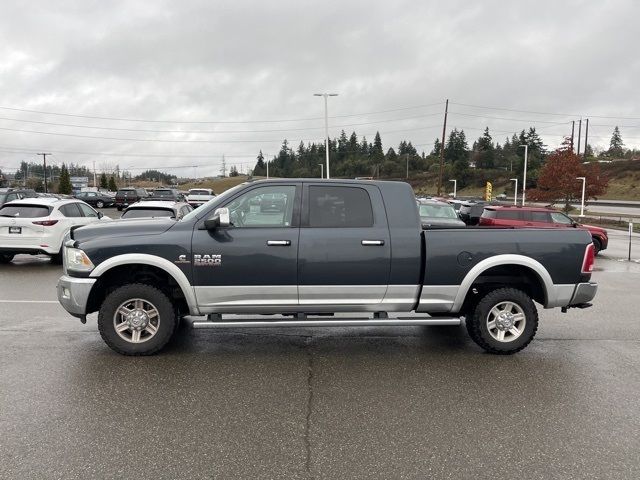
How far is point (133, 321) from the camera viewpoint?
5.40 metres

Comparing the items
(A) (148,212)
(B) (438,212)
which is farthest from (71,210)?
(B) (438,212)

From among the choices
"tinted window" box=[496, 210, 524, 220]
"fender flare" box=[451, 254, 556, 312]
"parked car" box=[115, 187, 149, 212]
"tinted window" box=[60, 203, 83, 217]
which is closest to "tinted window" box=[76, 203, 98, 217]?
"tinted window" box=[60, 203, 83, 217]

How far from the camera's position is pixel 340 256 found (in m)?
5.38

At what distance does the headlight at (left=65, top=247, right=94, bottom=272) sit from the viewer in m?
5.28

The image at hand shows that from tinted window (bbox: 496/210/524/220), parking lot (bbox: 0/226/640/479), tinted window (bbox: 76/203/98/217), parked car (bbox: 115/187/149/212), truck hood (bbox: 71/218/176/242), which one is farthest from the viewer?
parked car (bbox: 115/187/149/212)

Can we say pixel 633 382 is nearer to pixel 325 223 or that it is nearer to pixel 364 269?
pixel 364 269

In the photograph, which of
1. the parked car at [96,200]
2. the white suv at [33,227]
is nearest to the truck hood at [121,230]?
the white suv at [33,227]

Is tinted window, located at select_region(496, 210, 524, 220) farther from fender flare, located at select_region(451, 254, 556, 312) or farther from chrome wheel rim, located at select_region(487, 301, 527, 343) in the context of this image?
chrome wheel rim, located at select_region(487, 301, 527, 343)

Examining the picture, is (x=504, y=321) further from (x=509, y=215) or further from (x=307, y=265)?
(x=509, y=215)

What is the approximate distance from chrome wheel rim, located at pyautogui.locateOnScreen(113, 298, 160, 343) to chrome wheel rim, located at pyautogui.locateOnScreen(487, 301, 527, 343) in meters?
3.65

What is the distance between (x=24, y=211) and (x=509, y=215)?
15.3 m

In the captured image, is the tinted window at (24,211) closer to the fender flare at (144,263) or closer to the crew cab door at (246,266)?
the fender flare at (144,263)

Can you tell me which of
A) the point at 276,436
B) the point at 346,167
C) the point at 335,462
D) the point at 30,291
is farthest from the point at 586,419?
the point at 346,167

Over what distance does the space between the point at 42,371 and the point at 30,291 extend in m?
4.75
